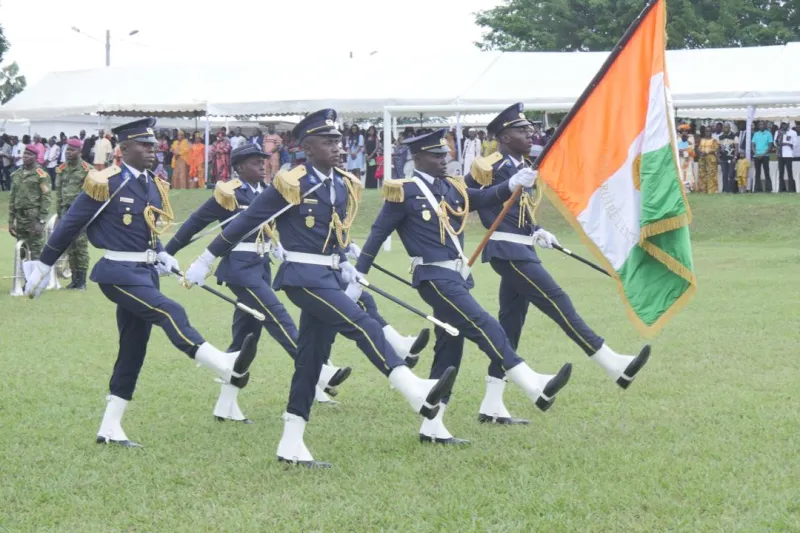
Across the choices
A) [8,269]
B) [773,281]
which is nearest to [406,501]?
[773,281]

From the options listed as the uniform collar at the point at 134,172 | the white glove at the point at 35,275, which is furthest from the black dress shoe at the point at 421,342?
the white glove at the point at 35,275

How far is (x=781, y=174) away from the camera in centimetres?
2916

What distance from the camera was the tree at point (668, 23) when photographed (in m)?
44.9

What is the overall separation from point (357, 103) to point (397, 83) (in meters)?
1.33

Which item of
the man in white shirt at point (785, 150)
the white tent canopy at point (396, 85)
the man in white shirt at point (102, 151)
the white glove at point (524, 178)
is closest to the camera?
the white glove at point (524, 178)

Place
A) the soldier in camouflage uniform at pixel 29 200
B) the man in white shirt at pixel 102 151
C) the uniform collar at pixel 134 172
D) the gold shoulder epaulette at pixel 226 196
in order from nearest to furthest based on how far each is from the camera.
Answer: the uniform collar at pixel 134 172
the gold shoulder epaulette at pixel 226 196
the soldier in camouflage uniform at pixel 29 200
the man in white shirt at pixel 102 151

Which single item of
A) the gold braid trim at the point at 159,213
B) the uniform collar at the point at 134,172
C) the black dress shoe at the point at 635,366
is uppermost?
the uniform collar at the point at 134,172

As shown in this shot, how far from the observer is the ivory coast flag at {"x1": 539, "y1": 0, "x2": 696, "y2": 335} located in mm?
7797

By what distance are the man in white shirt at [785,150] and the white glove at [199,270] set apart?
930 inches

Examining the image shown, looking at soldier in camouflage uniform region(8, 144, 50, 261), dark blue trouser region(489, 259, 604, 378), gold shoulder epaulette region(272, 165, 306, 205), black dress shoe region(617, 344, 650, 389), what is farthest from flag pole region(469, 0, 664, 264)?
soldier in camouflage uniform region(8, 144, 50, 261)

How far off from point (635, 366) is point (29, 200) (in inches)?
454

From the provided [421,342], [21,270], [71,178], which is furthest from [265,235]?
[21,270]

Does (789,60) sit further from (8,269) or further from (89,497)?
(89,497)

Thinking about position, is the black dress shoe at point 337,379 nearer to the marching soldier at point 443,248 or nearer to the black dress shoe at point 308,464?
the marching soldier at point 443,248
